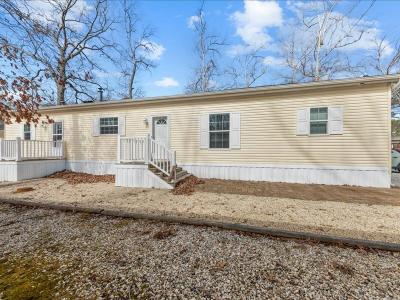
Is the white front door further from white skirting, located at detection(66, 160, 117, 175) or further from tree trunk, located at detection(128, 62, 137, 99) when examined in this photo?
tree trunk, located at detection(128, 62, 137, 99)

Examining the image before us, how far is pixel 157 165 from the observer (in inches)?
320

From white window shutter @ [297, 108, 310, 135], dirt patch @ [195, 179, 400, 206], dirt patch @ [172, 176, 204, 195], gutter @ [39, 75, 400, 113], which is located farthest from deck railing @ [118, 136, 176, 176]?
white window shutter @ [297, 108, 310, 135]

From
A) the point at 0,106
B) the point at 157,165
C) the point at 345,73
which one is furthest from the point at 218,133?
the point at 345,73

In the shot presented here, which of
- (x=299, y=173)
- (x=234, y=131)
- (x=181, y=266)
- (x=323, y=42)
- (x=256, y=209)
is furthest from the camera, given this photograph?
(x=323, y=42)

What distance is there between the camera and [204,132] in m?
9.85

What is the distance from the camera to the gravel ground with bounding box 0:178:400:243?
3.93 meters

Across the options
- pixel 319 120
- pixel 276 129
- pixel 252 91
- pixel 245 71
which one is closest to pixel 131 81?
pixel 245 71

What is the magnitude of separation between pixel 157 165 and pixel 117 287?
235 inches

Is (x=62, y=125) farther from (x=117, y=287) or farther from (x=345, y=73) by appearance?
(x=345, y=73)

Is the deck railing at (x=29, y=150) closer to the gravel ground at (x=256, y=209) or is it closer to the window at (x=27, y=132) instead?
the window at (x=27, y=132)

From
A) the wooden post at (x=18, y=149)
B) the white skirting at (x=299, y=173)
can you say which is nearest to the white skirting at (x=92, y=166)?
the wooden post at (x=18, y=149)

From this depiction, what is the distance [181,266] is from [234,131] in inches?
285

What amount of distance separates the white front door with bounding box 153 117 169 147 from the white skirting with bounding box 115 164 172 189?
2686mm

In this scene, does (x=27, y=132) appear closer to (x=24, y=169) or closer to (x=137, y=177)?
(x=24, y=169)
